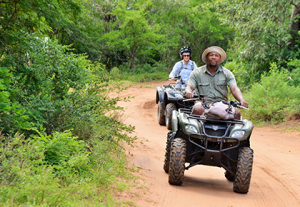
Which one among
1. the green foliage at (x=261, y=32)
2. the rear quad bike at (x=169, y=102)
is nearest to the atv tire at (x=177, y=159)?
the rear quad bike at (x=169, y=102)

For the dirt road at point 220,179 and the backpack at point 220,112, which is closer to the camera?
the dirt road at point 220,179

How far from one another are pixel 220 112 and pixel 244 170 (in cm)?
98

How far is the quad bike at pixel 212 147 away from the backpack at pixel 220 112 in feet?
0.24

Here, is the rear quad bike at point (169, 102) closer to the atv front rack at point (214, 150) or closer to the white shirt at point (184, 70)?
the white shirt at point (184, 70)

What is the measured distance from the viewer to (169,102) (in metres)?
11.3

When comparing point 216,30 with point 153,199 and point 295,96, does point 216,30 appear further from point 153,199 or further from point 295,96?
point 153,199

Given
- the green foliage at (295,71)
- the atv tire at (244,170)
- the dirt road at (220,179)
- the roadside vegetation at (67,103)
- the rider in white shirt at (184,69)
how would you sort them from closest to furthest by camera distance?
the roadside vegetation at (67,103) → the dirt road at (220,179) → the atv tire at (244,170) → the rider in white shirt at (184,69) → the green foliage at (295,71)

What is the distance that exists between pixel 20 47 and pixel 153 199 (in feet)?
12.1

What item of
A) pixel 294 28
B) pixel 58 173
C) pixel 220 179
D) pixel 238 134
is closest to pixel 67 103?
pixel 58 173

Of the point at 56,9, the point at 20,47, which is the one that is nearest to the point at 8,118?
the point at 20,47

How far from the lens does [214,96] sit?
20.7 feet

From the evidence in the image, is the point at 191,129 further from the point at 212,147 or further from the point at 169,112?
the point at 169,112

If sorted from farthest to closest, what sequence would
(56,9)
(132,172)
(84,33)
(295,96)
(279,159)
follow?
(84,33) < (295,96) < (279,159) < (56,9) < (132,172)

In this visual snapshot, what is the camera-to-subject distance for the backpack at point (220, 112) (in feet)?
17.7
